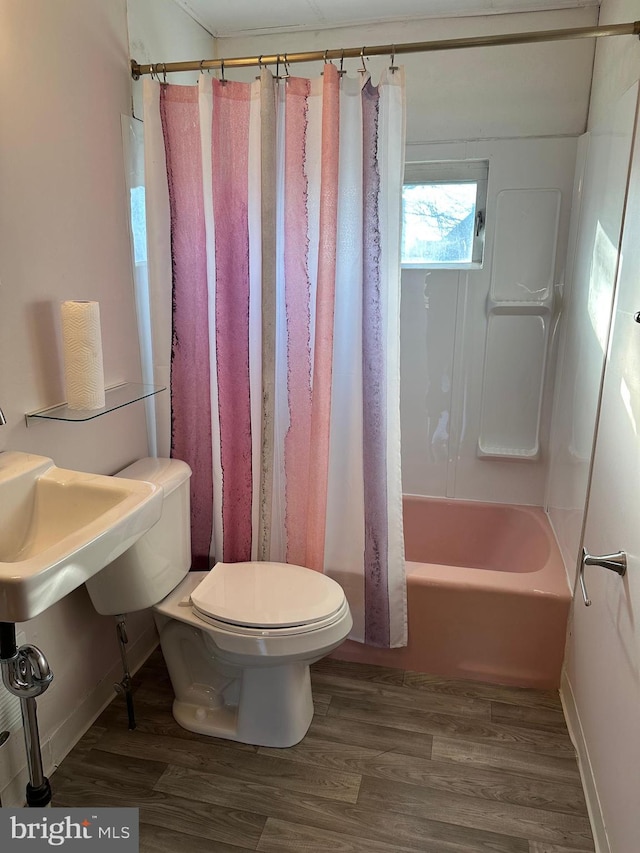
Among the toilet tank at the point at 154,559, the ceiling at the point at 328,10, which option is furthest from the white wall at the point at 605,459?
the toilet tank at the point at 154,559

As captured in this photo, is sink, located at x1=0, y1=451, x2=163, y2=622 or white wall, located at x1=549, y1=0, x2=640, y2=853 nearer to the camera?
sink, located at x1=0, y1=451, x2=163, y2=622

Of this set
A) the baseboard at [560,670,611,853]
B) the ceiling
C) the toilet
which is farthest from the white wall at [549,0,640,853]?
the toilet

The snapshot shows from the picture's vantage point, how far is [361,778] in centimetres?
175

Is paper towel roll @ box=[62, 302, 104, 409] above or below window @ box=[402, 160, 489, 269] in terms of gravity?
below

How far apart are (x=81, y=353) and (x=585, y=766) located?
1.78 meters

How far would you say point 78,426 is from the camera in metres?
1.78

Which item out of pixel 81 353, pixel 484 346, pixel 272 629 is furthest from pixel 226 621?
pixel 484 346

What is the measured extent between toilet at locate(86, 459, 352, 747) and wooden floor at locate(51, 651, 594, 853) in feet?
0.28

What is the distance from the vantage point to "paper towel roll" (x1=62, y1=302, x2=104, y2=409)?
1.59 m

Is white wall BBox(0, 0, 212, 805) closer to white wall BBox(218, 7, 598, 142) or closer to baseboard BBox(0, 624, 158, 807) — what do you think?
baseboard BBox(0, 624, 158, 807)

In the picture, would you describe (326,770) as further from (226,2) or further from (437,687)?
(226,2)

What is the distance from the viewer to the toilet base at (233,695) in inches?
72.6

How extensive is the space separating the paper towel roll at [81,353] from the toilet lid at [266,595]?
0.65 meters

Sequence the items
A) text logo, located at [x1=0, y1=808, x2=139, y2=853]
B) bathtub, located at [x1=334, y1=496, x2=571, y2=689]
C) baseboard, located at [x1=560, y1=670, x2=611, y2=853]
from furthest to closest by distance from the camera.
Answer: bathtub, located at [x1=334, y1=496, x2=571, y2=689] < baseboard, located at [x1=560, y1=670, x2=611, y2=853] < text logo, located at [x1=0, y1=808, x2=139, y2=853]
